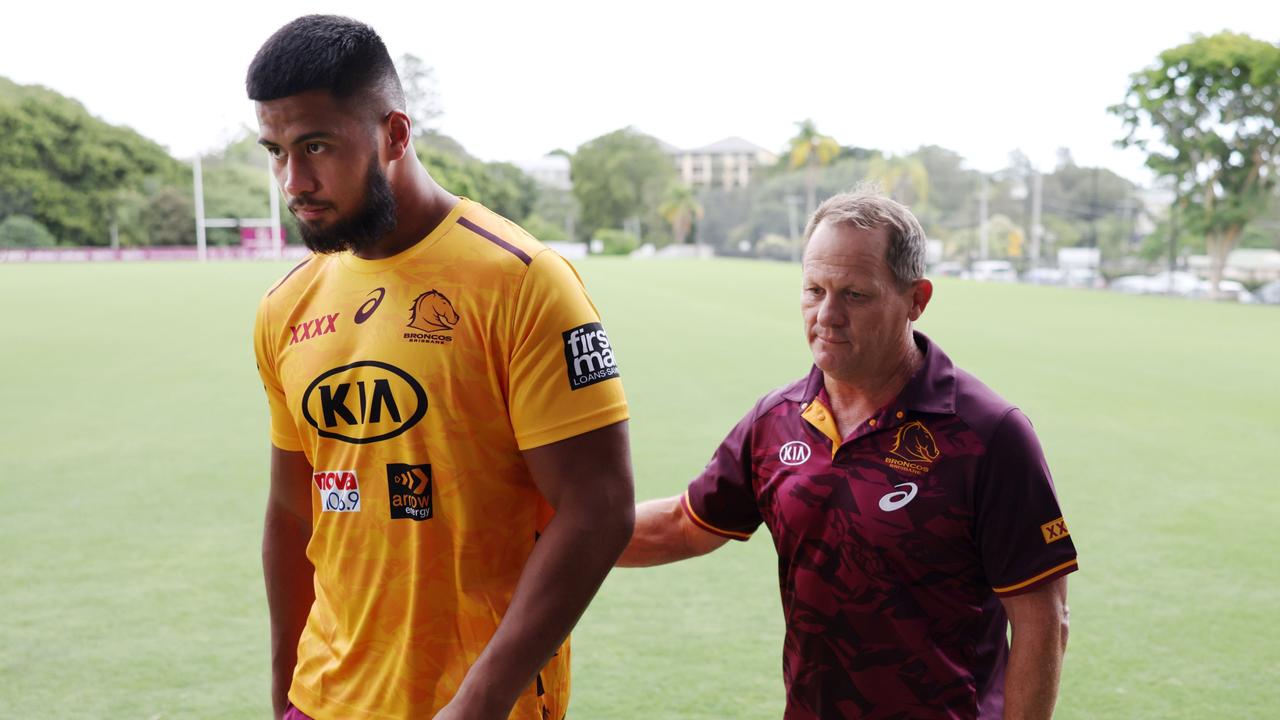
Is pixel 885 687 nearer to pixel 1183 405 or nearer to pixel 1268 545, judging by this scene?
pixel 1268 545

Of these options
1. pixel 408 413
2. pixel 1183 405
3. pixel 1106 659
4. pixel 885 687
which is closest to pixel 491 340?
pixel 408 413

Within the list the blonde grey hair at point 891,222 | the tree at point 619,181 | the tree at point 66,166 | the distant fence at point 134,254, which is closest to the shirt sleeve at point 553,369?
the blonde grey hair at point 891,222

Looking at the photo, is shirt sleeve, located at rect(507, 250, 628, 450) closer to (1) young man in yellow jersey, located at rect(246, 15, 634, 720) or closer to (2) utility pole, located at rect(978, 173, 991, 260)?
(1) young man in yellow jersey, located at rect(246, 15, 634, 720)

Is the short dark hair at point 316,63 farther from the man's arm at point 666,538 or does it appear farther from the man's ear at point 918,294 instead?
the man's arm at point 666,538

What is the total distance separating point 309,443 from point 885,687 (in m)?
1.20

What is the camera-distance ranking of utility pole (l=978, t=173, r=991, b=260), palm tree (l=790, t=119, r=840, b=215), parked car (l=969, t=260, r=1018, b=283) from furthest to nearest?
palm tree (l=790, t=119, r=840, b=215) → utility pole (l=978, t=173, r=991, b=260) → parked car (l=969, t=260, r=1018, b=283)

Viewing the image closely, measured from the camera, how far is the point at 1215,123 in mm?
34000

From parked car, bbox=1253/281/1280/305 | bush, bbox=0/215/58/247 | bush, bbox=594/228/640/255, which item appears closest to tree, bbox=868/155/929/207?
bush, bbox=594/228/640/255

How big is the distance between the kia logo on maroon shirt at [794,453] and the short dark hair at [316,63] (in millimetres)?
1078

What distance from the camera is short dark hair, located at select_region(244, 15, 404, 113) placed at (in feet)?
5.92

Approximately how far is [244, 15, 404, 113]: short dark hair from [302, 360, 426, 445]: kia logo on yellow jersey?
445 millimetres

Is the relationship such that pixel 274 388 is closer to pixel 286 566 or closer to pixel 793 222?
pixel 286 566

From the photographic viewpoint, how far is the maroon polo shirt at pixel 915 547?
6.89 ft

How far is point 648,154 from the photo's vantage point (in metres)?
109
